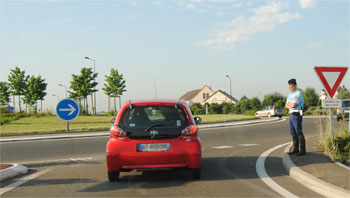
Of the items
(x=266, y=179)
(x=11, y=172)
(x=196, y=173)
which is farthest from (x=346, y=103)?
(x=11, y=172)

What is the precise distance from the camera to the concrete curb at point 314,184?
191 inches

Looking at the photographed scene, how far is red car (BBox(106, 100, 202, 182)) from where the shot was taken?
592 centimetres

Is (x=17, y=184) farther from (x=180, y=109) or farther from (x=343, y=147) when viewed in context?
(x=343, y=147)

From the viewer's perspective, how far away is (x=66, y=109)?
15227mm

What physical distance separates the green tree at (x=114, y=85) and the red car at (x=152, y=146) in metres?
51.8

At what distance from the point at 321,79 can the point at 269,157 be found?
2.23 m

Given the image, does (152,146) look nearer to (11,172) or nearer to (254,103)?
(11,172)

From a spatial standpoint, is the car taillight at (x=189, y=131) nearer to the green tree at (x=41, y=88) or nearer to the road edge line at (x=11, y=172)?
the road edge line at (x=11, y=172)

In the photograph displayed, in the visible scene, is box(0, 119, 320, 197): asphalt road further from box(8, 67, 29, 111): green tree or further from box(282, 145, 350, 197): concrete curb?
box(8, 67, 29, 111): green tree

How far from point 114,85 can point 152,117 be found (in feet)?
170

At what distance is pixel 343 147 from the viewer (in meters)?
7.75

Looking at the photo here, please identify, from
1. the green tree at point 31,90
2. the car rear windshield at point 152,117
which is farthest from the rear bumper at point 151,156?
the green tree at point 31,90

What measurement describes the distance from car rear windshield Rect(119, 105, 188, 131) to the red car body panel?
26cm

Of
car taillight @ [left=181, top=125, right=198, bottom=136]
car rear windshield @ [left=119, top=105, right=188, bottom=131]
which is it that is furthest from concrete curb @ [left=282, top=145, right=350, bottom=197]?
car rear windshield @ [left=119, top=105, right=188, bottom=131]
